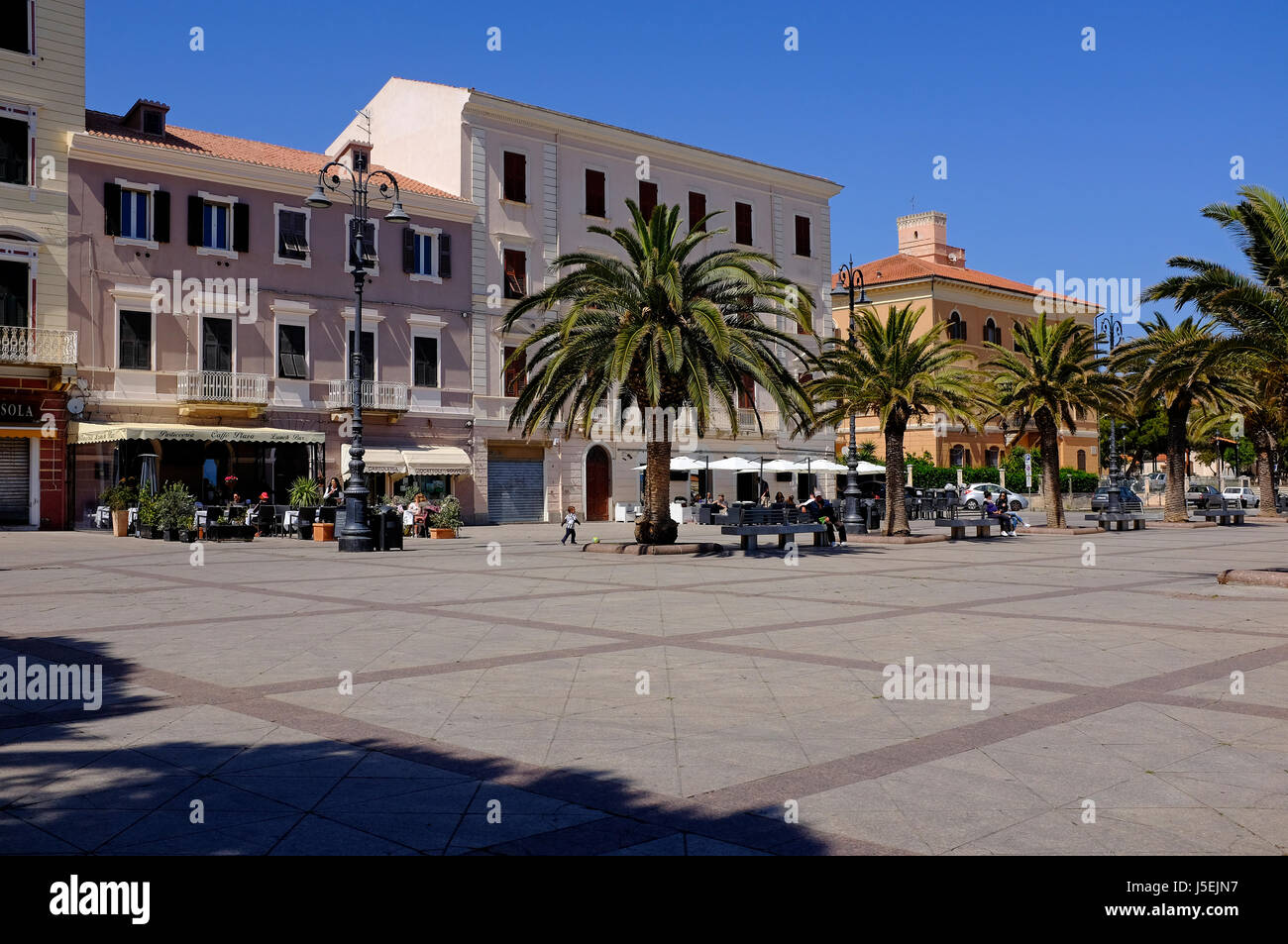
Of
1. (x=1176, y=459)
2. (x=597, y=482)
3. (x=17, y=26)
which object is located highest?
(x=17, y=26)

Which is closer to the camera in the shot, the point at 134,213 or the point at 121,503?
the point at 121,503

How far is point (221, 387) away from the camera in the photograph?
103ft

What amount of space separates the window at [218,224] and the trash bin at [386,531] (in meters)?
13.5

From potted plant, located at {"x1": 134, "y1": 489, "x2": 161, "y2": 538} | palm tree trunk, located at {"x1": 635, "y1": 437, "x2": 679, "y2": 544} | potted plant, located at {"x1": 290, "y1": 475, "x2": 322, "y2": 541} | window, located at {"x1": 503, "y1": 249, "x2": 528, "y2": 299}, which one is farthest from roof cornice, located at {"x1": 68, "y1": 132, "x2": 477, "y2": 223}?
palm tree trunk, located at {"x1": 635, "y1": 437, "x2": 679, "y2": 544}

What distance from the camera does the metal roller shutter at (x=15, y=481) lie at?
28531mm

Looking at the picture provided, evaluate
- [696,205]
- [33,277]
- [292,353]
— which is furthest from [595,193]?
[33,277]

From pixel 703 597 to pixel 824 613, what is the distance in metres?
2.10

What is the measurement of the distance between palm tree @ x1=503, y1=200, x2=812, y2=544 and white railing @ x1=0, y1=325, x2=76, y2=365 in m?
13.9

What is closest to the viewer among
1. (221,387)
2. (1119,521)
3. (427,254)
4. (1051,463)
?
(221,387)

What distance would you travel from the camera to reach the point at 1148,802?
4.60 metres

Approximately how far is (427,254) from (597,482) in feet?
34.2

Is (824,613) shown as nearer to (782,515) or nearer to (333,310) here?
(782,515)

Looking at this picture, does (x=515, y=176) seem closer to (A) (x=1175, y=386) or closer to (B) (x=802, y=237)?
(B) (x=802, y=237)
